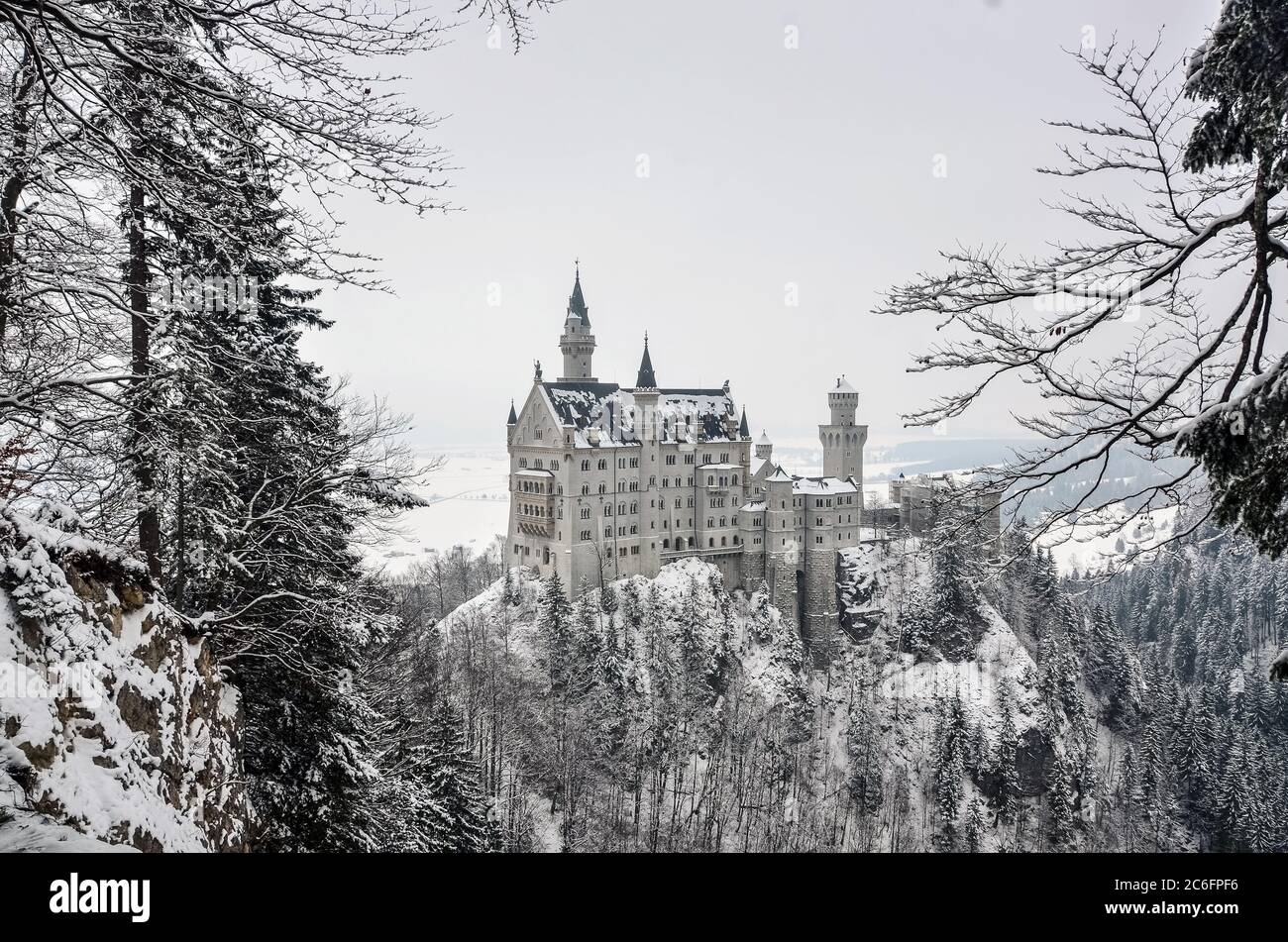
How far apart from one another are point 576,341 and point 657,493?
13.7 meters

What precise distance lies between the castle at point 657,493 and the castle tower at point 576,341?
0.08 m

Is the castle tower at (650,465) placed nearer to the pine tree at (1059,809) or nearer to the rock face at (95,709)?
the pine tree at (1059,809)

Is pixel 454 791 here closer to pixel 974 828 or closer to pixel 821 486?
pixel 974 828

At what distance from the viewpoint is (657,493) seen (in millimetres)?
62125

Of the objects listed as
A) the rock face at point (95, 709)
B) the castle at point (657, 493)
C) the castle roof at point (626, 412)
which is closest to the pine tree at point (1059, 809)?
the castle at point (657, 493)

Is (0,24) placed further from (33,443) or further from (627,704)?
(627,704)

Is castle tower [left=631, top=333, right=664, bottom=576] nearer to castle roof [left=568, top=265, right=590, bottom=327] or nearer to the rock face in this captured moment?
castle roof [left=568, top=265, right=590, bottom=327]

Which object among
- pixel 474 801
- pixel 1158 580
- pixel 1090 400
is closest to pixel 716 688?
pixel 474 801

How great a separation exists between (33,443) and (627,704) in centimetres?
4568

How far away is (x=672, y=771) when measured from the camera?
169 ft

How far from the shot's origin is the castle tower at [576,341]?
6556 cm

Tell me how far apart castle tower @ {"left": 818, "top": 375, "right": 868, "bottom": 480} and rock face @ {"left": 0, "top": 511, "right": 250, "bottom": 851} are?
67546mm

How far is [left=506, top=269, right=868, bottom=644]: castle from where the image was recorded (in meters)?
58.2

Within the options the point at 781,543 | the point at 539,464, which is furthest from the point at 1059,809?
the point at 539,464
